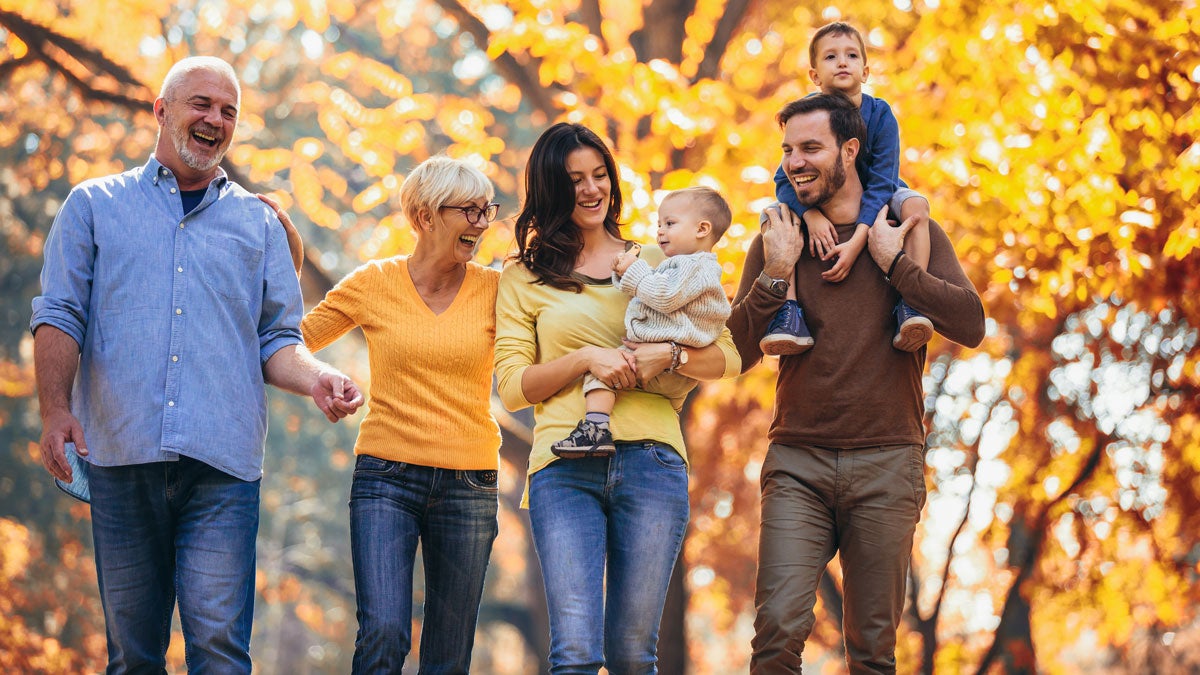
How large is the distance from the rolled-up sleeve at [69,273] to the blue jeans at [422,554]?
0.98 m

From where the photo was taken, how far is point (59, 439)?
3582 millimetres

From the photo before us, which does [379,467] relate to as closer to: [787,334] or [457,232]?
[457,232]

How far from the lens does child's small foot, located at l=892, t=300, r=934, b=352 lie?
394cm

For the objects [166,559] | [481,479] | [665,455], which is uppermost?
[665,455]

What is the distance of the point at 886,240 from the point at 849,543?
1012 mm

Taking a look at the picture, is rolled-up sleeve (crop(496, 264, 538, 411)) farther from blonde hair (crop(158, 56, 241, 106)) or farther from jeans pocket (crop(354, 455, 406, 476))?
blonde hair (crop(158, 56, 241, 106))

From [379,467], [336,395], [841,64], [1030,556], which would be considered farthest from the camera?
[1030,556]

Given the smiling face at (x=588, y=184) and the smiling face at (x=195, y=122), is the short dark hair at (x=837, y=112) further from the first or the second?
the smiling face at (x=195, y=122)

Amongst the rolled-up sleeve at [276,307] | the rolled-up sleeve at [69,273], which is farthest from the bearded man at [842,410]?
the rolled-up sleeve at [69,273]

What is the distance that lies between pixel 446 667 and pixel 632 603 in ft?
2.38

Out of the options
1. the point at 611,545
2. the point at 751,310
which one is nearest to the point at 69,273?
the point at 611,545

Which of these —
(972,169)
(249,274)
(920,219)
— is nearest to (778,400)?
(920,219)

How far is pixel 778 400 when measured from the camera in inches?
167

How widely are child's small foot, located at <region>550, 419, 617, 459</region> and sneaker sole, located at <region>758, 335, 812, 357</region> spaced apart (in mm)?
636
